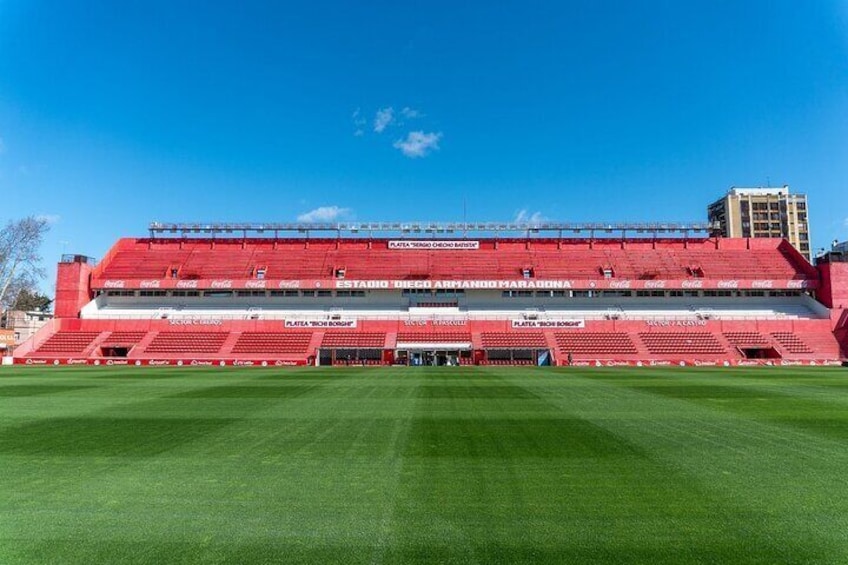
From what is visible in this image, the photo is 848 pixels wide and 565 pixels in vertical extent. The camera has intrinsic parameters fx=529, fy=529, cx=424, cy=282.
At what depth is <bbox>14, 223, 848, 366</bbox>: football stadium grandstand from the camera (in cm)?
5066

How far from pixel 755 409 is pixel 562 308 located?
148 feet

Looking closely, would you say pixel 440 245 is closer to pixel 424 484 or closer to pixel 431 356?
pixel 431 356

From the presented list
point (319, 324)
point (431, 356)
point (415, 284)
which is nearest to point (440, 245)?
point (415, 284)

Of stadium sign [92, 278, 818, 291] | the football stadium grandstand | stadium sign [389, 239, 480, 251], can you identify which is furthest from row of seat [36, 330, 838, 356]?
stadium sign [389, 239, 480, 251]

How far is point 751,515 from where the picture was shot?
6.76 m

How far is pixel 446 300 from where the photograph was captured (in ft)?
204

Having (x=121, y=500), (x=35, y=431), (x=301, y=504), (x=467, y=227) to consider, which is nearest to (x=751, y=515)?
(x=301, y=504)

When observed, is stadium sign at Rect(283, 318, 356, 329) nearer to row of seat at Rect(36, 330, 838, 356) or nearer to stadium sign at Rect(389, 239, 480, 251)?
row of seat at Rect(36, 330, 838, 356)

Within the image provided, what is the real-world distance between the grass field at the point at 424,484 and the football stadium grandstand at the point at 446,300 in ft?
114

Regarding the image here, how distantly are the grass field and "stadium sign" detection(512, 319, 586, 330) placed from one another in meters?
38.5

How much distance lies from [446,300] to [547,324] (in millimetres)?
12450

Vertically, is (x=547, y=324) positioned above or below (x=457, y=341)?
above

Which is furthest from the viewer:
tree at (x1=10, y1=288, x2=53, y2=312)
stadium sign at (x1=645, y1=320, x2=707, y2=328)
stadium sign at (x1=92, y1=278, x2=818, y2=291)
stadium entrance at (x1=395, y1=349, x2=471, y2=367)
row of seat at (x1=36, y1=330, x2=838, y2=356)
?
tree at (x1=10, y1=288, x2=53, y2=312)

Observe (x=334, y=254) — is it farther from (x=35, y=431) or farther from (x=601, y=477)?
(x=601, y=477)
